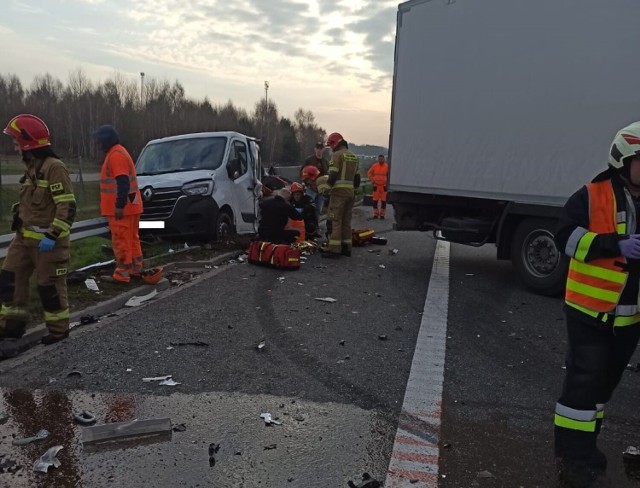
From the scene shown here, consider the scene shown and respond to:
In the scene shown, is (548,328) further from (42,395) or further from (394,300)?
(42,395)

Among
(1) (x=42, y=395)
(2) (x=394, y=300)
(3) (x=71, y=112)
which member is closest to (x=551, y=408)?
(2) (x=394, y=300)

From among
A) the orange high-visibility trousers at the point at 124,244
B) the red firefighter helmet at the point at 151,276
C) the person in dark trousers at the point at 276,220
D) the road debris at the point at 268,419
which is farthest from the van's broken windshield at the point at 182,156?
the road debris at the point at 268,419

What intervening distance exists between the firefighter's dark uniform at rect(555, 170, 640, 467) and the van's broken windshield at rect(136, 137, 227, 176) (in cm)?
752

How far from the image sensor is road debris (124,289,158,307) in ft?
19.8

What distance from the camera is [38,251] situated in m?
4.66

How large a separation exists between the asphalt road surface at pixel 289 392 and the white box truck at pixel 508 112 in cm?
139

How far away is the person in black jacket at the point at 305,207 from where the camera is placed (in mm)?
10211

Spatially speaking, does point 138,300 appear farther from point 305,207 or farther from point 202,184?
point 305,207

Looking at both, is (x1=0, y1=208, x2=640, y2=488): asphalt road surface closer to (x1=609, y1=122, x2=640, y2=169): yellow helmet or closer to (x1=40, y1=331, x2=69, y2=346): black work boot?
(x1=40, y1=331, x2=69, y2=346): black work boot

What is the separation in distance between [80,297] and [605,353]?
17.0 feet

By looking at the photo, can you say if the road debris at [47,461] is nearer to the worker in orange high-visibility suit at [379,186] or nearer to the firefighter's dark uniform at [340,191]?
the firefighter's dark uniform at [340,191]

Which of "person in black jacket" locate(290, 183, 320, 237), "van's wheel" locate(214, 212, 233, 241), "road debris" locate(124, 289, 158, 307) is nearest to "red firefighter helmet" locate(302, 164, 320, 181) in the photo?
"person in black jacket" locate(290, 183, 320, 237)

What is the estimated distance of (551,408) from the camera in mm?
3734

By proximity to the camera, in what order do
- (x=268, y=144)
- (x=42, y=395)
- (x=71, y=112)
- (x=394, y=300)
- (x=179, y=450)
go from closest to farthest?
1. (x=179, y=450)
2. (x=42, y=395)
3. (x=394, y=300)
4. (x=71, y=112)
5. (x=268, y=144)
